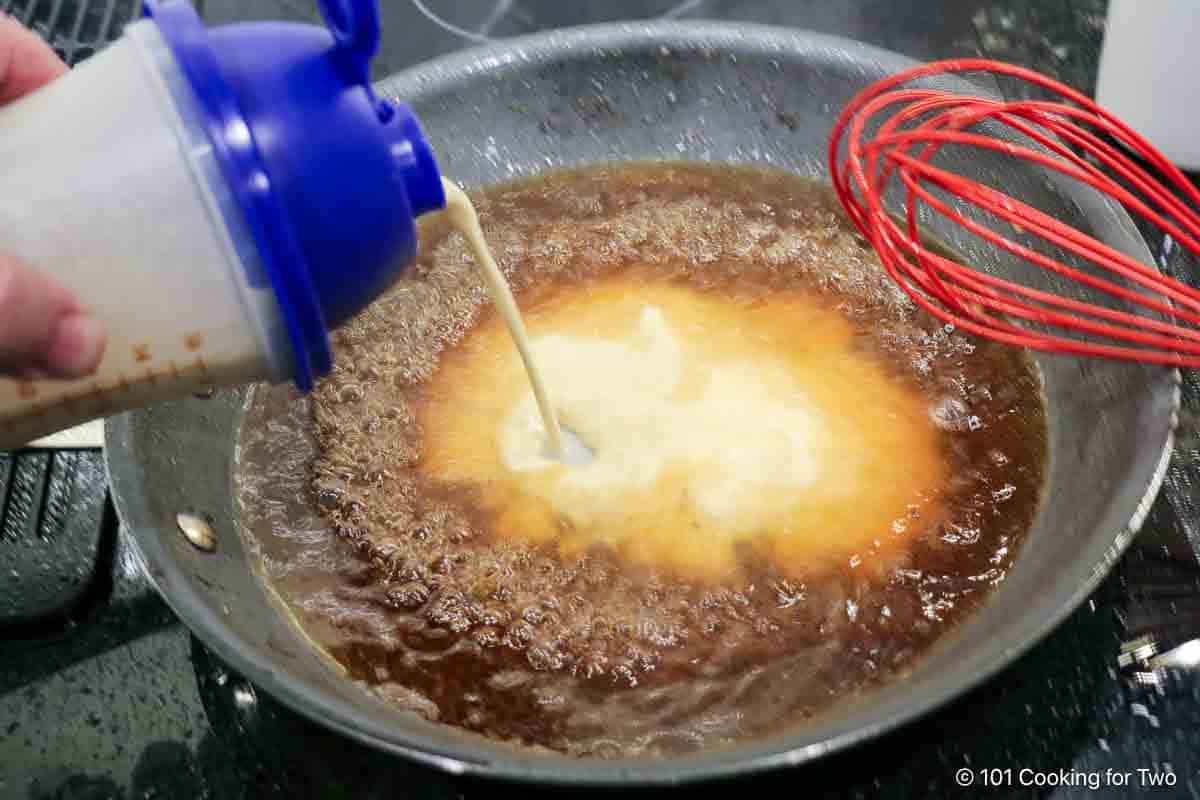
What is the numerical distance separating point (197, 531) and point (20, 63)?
0.36m

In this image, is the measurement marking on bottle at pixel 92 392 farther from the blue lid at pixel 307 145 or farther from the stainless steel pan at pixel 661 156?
the stainless steel pan at pixel 661 156

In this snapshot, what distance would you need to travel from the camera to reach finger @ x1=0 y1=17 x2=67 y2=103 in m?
0.69

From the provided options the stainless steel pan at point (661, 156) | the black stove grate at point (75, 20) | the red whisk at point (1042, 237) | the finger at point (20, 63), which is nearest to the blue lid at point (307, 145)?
the finger at point (20, 63)

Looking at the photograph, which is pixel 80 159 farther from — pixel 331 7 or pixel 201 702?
pixel 201 702

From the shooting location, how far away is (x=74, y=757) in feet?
2.69

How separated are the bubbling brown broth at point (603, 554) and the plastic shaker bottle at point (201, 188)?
0.30 m

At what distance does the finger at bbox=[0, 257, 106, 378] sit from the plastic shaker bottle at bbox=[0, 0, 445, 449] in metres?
0.02

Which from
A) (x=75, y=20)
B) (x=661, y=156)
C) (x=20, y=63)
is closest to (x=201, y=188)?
(x=20, y=63)

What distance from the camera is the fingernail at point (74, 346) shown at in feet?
1.82

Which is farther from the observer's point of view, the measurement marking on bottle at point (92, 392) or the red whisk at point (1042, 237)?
the red whisk at point (1042, 237)

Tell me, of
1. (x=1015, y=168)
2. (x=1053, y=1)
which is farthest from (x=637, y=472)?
(x=1053, y=1)

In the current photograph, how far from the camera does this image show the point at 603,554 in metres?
0.89

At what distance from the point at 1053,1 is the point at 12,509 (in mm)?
1339

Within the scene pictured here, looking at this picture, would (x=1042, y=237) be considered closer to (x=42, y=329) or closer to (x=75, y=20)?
(x=42, y=329)
